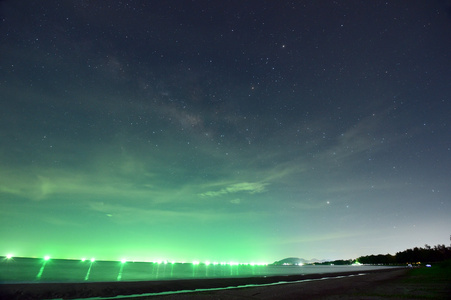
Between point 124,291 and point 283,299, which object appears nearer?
point 283,299

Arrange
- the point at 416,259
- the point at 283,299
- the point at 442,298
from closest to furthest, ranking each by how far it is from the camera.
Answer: the point at 442,298 → the point at 283,299 → the point at 416,259

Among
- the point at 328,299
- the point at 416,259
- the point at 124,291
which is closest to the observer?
the point at 328,299

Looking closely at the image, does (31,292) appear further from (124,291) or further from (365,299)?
(365,299)

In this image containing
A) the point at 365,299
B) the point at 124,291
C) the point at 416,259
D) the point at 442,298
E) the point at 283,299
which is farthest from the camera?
the point at 416,259

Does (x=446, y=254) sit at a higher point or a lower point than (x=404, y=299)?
higher

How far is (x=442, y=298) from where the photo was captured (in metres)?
11.4

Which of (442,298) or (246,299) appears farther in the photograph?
(246,299)

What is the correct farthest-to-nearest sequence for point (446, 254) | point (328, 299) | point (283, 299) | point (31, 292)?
point (446, 254)
point (31, 292)
point (283, 299)
point (328, 299)

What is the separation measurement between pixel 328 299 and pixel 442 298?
548cm

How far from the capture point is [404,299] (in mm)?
12039

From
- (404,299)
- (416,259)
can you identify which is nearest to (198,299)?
(404,299)

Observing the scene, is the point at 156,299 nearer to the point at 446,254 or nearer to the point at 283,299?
the point at 283,299

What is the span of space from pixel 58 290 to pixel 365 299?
78.8 feet

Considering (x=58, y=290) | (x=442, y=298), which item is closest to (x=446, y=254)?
(x=442, y=298)
